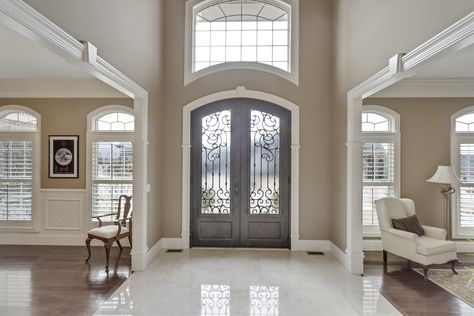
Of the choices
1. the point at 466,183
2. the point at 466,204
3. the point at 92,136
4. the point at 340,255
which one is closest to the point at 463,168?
the point at 466,183

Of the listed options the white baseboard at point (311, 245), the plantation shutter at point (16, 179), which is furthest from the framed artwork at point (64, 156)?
the white baseboard at point (311, 245)

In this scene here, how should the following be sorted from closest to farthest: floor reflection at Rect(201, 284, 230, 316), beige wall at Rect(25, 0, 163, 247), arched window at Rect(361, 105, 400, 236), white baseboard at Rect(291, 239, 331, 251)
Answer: beige wall at Rect(25, 0, 163, 247), floor reflection at Rect(201, 284, 230, 316), white baseboard at Rect(291, 239, 331, 251), arched window at Rect(361, 105, 400, 236)

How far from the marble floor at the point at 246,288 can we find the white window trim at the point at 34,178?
104 inches

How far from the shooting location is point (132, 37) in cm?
421

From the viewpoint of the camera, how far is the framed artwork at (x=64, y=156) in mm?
5863

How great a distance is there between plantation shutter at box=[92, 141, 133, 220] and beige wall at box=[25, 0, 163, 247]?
83 cm

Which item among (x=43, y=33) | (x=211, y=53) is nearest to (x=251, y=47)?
(x=211, y=53)

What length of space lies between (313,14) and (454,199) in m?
4.26

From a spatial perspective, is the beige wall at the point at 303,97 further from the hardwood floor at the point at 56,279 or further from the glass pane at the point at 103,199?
the hardwood floor at the point at 56,279

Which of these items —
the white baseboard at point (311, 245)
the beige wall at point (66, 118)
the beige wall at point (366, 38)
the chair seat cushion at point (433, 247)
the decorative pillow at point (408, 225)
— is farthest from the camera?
the beige wall at point (66, 118)

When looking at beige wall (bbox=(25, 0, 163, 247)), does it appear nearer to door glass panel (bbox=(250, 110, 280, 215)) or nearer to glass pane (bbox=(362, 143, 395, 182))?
door glass panel (bbox=(250, 110, 280, 215))

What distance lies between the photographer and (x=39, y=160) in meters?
5.89

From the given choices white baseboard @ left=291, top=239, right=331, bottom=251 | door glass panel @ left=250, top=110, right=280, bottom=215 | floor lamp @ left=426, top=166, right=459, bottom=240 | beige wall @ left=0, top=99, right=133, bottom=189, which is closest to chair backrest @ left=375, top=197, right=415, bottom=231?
floor lamp @ left=426, top=166, right=459, bottom=240

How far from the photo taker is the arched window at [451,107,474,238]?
572cm
